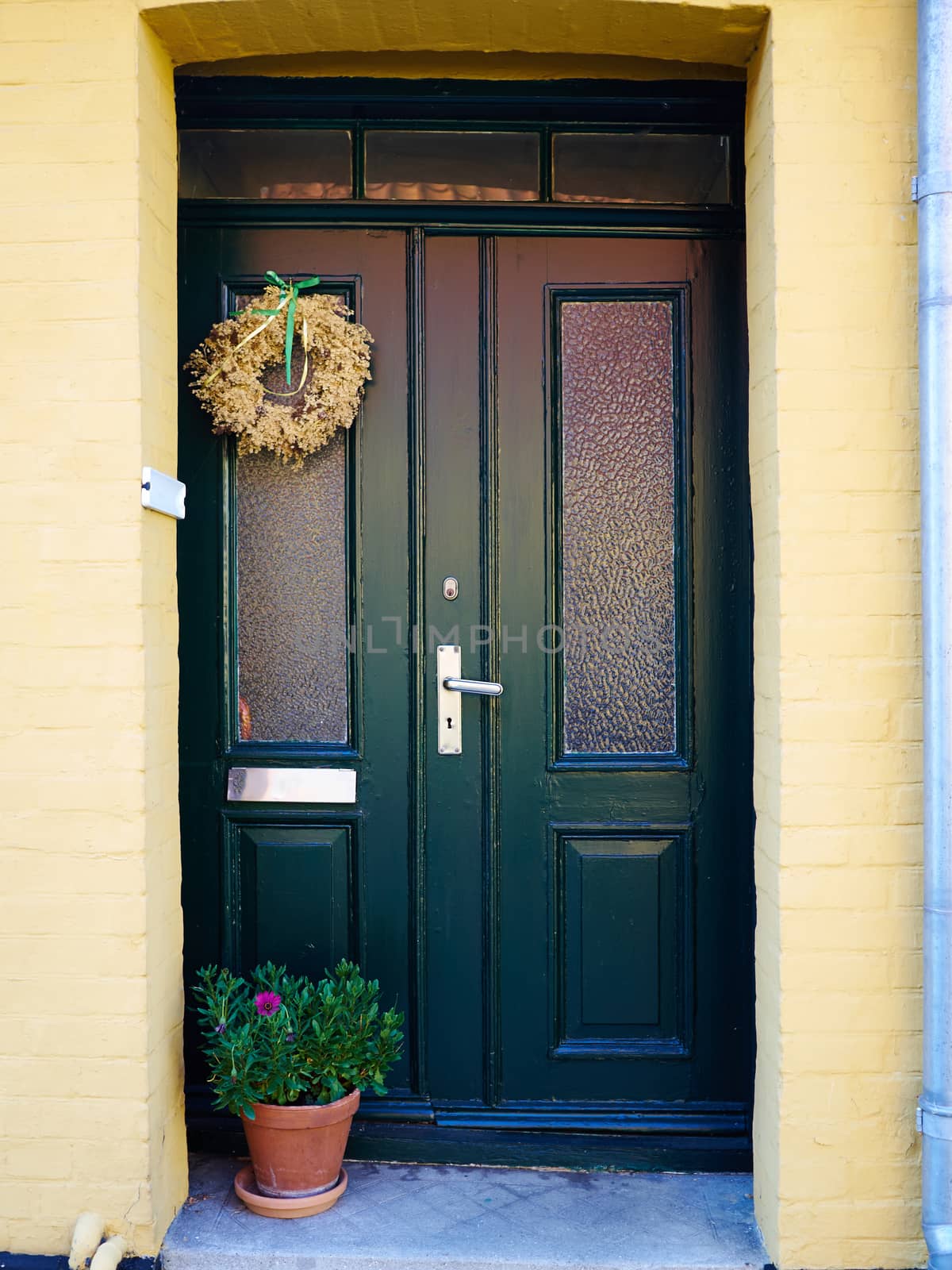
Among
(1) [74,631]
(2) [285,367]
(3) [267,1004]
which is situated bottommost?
(3) [267,1004]

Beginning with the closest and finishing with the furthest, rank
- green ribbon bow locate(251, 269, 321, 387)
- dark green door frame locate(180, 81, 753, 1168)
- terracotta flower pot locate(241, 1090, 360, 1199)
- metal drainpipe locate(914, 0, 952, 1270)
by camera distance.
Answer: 1. metal drainpipe locate(914, 0, 952, 1270)
2. terracotta flower pot locate(241, 1090, 360, 1199)
3. green ribbon bow locate(251, 269, 321, 387)
4. dark green door frame locate(180, 81, 753, 1168)

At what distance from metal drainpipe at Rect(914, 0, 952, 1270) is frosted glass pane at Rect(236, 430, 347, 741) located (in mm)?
1517

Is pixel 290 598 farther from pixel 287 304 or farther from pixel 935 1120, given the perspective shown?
pixel 935 1120

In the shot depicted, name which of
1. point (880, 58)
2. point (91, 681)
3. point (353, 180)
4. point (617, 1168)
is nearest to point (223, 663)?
point (91, 681)

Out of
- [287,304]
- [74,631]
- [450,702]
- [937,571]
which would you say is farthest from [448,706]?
[937,571]

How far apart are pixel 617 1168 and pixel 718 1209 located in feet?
0.99

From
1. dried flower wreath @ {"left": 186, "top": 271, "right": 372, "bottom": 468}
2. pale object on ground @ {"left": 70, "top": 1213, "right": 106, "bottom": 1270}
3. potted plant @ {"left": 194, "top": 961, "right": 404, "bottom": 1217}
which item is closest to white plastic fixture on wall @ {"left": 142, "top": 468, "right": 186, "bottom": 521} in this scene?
dried flower wreath @ {"left": 186, "top": 271, "right": 372, "bottom": 468}

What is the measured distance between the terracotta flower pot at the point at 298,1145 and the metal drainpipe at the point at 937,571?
1358mm

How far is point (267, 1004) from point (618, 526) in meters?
1.56

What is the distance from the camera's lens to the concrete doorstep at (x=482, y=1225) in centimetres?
246

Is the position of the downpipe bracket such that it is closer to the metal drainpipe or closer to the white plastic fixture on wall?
the metal drainpipe

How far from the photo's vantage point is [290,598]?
296 centimetres

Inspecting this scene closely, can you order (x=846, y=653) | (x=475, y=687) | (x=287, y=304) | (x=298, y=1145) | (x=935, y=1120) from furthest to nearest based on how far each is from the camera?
(x=475, y=687) → (x=287, y=304) → (x=298, y=1145) → (x=846, y=653) → (x=935, y=1120)

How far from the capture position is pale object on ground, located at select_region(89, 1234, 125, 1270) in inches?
94.2
